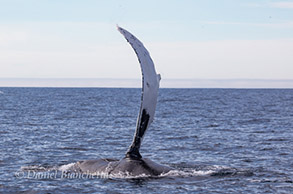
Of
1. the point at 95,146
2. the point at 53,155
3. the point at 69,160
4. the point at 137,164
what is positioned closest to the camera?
the point at 137,164

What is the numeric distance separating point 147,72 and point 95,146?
1363cm

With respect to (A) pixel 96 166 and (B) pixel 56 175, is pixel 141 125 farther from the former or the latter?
(B) pixel 56 175

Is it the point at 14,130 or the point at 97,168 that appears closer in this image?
the point at 97,168

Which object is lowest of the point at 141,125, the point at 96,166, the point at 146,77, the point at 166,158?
the point at 166,158

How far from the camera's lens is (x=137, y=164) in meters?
13.1

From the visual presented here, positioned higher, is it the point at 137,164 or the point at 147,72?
the point at 147,72

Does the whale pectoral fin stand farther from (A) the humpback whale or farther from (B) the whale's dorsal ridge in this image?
(B) the whale's dorsal ridge

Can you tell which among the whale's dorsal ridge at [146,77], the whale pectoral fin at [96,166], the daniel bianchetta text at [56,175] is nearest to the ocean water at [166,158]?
the daniel bianchetta text at [56,175]

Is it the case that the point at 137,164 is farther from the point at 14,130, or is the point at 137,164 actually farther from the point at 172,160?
the point at 14,130

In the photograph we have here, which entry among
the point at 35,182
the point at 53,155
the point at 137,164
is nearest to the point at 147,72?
the point at 137,164

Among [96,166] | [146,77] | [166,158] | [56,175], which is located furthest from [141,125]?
[166,158]

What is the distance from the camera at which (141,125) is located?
1245 centimetres

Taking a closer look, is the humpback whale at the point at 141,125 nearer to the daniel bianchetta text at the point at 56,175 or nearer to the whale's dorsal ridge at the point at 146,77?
the whale's dorsal ridge at the point at 146,77

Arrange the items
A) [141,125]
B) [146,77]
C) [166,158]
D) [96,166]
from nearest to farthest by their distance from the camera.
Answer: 1. [146,77]
2. [141,125]
3. [96,166]
4. [166,158]
